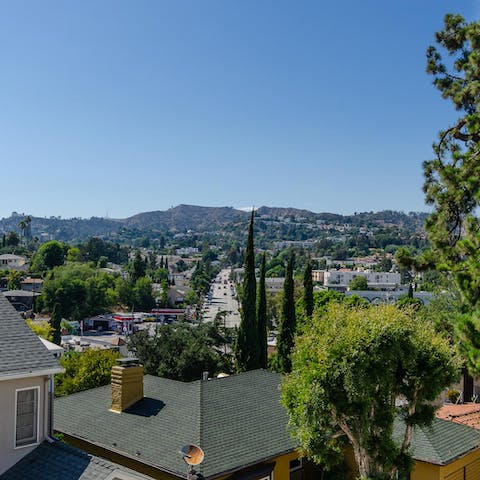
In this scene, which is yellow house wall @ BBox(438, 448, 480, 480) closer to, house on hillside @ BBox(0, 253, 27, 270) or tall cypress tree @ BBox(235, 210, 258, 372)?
tall cypress tree @ BBox(235, 210, 258, 372)

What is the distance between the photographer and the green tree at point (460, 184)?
31.5 feet

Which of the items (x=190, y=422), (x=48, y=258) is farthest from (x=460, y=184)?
(x=48, y=258)

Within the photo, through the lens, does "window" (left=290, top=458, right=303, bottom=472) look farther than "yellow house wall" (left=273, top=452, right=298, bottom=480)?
Yes

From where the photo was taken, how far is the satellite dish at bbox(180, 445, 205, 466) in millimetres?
10664

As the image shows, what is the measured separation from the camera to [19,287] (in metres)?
116

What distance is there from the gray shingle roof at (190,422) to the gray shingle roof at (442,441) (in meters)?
3.42

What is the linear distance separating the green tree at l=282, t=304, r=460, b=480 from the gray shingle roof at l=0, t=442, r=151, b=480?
3915mm

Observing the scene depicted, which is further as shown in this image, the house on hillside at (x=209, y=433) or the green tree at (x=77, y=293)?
the green tree at (x=77, y=293)

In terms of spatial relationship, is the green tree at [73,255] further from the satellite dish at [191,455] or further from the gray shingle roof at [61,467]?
the satellite dish at [191,455]

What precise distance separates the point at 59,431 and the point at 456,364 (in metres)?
10.6

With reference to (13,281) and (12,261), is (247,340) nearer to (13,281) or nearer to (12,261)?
(13,281)

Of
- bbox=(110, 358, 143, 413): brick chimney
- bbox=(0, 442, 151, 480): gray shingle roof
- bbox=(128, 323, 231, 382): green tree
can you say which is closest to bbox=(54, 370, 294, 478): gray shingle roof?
bbox=(110, 358, 143, 413): brick chimney

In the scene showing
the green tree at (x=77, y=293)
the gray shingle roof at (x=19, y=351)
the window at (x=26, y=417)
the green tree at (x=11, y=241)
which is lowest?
the green tree at (x=77, y=293)

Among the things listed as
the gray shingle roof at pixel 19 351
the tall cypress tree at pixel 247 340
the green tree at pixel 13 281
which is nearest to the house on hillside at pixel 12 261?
the green tree at pixel 13 281
